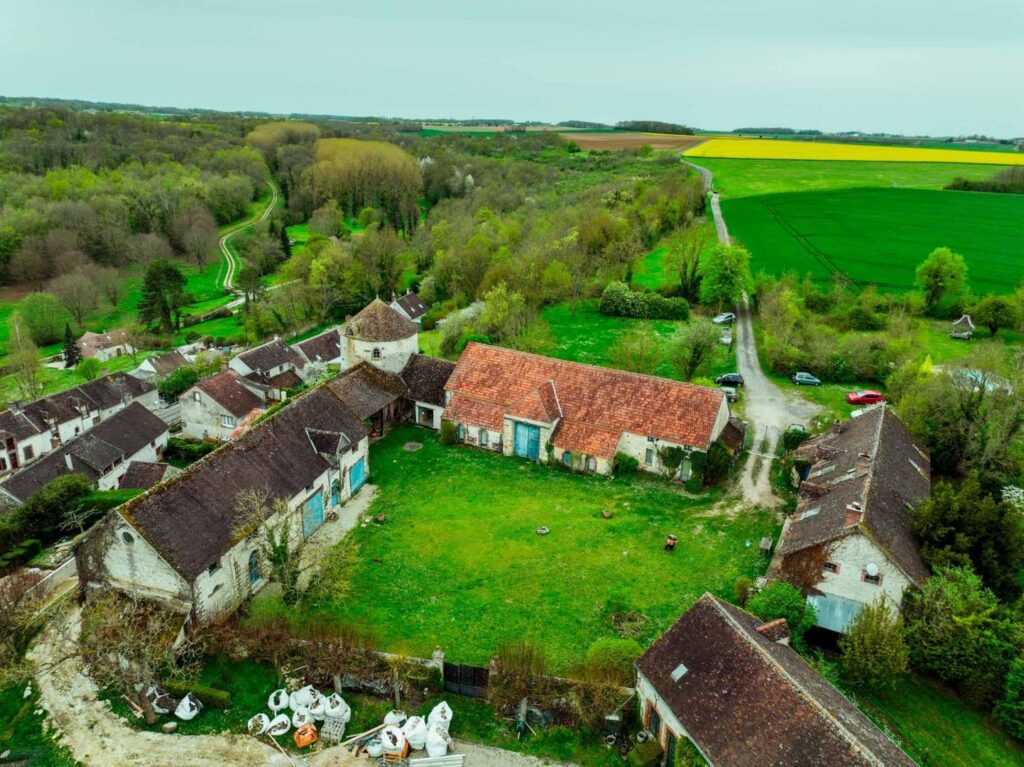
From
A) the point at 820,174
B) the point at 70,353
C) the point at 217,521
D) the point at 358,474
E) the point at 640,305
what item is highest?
the point at 820,174

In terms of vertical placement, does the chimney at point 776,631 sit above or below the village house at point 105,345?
above

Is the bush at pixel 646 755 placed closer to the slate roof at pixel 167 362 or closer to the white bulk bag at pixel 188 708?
the white bulk bag at pixel 188 708

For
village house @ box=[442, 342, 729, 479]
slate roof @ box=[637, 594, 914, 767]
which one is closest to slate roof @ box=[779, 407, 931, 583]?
village house @ box=[442, 342, 729, 479]

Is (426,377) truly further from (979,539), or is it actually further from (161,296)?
(161,296)

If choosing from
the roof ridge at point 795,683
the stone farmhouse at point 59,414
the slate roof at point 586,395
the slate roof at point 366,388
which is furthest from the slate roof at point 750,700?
the stone farmhouse at point 59,414

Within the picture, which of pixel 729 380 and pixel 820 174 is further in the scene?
pixel 820 174

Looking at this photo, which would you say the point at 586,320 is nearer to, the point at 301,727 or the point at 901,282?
the point at 901,282

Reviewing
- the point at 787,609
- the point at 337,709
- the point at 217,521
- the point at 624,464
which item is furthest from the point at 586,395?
the point at 337,709
